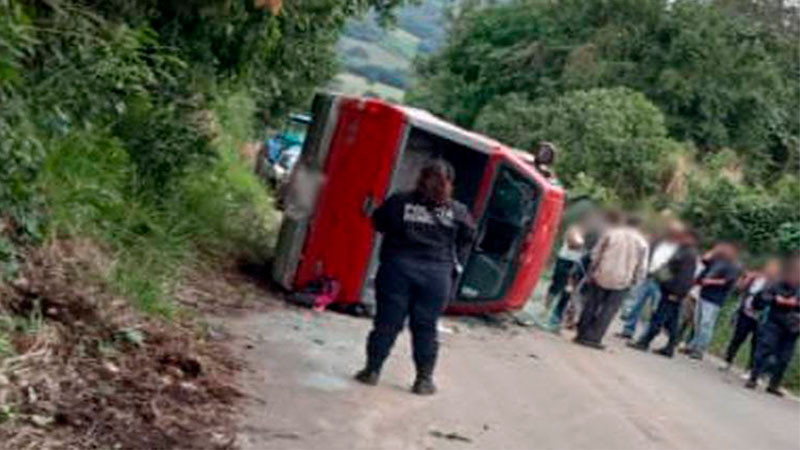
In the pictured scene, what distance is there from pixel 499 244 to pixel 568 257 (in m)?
2.67

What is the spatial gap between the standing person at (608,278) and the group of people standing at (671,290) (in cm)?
1

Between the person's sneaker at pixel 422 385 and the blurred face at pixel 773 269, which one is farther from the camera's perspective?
the blurred face at pixel 773 269

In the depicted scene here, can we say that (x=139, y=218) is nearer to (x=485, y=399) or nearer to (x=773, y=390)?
(x=485, y=399)

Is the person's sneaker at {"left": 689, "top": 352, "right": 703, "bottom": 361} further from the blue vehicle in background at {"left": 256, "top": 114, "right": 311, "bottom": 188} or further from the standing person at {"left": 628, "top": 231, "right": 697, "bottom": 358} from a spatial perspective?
the blue vehicle in background at {"left": 256, "top": 114, "right": 311, "bottom": 188}

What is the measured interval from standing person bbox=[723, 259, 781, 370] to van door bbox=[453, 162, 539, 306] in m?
3.40

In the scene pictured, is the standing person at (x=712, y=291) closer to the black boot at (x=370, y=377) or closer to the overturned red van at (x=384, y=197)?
the overturned red van at (x=384, y=197)

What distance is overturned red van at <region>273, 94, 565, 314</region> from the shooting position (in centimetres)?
1333

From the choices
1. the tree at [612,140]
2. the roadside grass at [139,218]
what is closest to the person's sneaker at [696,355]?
the roadside grass at [139,218]

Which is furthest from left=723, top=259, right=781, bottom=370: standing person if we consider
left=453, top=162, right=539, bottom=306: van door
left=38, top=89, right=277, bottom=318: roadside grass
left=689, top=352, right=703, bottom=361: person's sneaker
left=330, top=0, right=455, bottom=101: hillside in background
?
left=330, top=0, right=455, bottom=101: hillside in background

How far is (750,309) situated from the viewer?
673 inches

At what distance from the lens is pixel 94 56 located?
8180 mm

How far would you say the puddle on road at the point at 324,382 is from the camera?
937cm

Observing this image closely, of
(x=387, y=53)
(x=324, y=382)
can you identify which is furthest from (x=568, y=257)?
(x=387, y=53)

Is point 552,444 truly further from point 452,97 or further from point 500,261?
point 452,97
